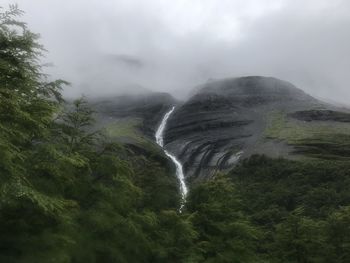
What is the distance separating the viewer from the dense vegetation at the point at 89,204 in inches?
568

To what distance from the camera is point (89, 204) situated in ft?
66.2

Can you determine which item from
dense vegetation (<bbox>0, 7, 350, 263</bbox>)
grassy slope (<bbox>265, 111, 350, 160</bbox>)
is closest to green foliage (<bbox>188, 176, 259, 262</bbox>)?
dense vegetation (<bbox>0, 7, 350, 263</bbox>)

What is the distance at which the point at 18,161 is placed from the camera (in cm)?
1466

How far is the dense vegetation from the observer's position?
47.4 ft

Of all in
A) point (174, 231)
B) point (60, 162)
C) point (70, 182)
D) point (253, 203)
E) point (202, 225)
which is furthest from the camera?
point (253, 203)

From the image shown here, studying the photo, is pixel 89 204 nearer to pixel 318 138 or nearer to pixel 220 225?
pixel 220 225

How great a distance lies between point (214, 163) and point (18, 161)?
147m

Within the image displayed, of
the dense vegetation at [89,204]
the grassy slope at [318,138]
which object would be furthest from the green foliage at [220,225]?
the grassy slope at [318,138]

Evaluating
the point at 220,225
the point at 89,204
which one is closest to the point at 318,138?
the point at 220,225

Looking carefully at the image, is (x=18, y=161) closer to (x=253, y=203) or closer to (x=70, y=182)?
(x=70, y=182)

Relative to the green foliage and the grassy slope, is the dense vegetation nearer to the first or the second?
the green foliage

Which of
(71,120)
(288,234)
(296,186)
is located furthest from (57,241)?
(296,186)

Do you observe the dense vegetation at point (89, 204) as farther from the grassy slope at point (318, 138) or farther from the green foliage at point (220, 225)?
the grassy slope at point (318, 138)

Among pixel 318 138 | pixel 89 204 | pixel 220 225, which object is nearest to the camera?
pixel 89 204
